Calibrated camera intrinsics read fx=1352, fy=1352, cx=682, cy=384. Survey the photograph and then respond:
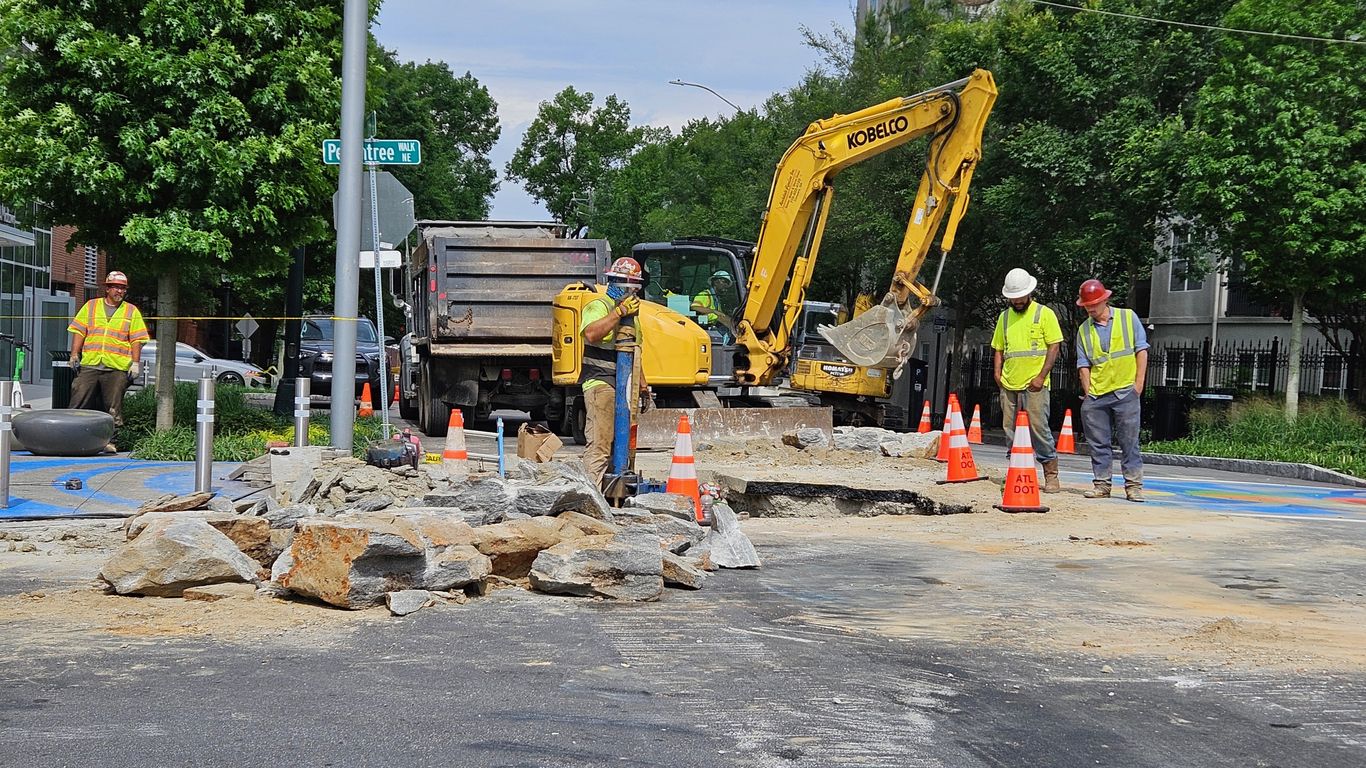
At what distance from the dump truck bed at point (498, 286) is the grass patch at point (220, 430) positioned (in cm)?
207

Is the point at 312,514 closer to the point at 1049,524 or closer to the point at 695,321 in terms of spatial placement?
the point at 1049,524

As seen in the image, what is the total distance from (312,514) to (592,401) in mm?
3183

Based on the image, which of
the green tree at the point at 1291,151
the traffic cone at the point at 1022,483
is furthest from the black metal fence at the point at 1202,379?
the traffic cone at the point at 1022,483

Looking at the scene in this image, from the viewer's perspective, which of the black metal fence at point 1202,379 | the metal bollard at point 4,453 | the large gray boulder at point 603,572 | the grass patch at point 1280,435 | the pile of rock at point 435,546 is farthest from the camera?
the black metal fence at point 1202,379

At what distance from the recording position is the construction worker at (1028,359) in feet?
39.8

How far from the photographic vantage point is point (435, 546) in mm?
7027

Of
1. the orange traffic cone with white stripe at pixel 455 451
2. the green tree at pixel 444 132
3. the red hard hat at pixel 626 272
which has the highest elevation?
the green tree at pixel 444 132

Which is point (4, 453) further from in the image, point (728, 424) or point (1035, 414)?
point (728, 424)

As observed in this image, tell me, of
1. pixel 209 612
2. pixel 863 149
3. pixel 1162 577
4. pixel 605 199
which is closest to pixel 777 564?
pixel 1162 577

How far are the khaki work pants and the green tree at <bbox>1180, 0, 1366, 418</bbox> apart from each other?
16.1m

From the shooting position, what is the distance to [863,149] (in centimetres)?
1789

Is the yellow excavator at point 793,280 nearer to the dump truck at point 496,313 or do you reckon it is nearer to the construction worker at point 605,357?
the dump truck at point 496,313

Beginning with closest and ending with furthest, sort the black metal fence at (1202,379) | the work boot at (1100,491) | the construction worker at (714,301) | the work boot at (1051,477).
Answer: the work boot at (1100,491), the work boot at (1051,477), the construction worker at (714,301), the black metal fence at (1202,379)

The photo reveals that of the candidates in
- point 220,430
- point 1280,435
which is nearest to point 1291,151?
point 1280,435
